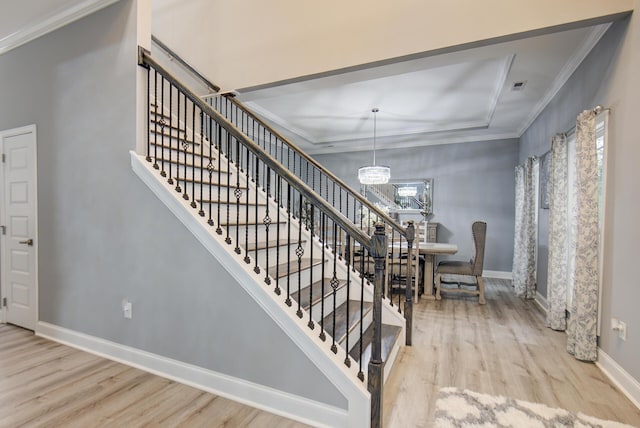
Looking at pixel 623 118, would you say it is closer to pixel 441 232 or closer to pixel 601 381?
pixel 601 381

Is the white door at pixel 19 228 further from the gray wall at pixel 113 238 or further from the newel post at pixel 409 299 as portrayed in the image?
the newel post at pixel 409 299

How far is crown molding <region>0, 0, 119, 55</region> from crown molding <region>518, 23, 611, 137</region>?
4.14m

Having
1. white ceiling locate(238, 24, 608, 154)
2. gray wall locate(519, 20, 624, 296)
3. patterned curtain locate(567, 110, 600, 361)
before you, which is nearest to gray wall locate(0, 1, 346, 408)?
white ceiling locate(238, 24, 608, 154)

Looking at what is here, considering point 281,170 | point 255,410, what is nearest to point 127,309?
point 255,410

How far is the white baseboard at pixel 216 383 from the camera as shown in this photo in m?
1.86

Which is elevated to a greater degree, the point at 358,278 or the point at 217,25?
the point at 217,25

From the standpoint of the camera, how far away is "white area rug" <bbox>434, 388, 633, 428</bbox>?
1855 millimetres

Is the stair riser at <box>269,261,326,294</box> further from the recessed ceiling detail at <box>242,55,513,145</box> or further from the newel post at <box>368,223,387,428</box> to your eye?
the recessed ceiling detail at <box>242,55,513,145</box>

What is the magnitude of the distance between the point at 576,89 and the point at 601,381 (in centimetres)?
279

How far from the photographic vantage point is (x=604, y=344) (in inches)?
99.4

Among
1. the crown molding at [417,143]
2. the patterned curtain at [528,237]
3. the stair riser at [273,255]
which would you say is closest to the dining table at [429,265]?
the patterned curtain at [528,237]

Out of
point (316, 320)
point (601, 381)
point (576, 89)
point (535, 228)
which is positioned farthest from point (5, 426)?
point (535, 228)

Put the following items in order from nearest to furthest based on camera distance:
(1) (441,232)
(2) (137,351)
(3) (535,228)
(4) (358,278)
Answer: (2) (137,351), (4) (358,278), (3) (535,228), (1) (441,232)

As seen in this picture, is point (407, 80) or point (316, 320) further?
point (407, 80)
